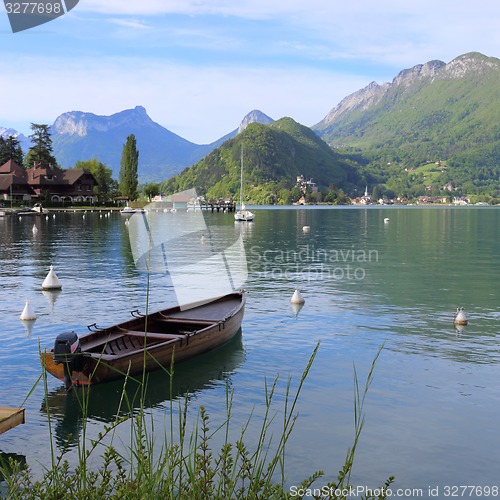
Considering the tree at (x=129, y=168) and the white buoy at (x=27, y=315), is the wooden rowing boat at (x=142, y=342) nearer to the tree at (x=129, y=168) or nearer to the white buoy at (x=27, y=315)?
the white buoy at (x=27, y=315)

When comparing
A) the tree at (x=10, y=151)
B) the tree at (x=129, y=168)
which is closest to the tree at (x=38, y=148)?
the tree at (x=10, y=151)

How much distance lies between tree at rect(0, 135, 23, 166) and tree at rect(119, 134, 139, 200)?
30.7 metres

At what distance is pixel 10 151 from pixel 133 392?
163 metres

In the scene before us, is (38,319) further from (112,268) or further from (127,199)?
(127,199)

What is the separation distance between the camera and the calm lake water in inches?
538

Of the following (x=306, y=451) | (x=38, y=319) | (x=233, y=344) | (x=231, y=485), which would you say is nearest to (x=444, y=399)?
(x=306, y=451)

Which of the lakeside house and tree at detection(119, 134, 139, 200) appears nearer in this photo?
the lakeside house

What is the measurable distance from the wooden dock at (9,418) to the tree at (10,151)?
541ft

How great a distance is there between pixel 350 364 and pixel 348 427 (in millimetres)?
5401

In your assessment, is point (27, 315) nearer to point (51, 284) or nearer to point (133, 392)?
point (51, 284)

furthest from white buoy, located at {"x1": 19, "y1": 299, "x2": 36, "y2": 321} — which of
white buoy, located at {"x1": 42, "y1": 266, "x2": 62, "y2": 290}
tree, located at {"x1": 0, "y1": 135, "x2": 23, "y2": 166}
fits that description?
tree, located at {"x1": 0, "y1": 135, "x2": 23, "y2": 166}

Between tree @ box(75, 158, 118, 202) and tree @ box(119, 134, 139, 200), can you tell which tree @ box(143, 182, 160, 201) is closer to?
tree @ box(119, 134, 139, 200)

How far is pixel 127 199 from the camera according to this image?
167 meters

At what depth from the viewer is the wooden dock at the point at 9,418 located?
40.5 feet
